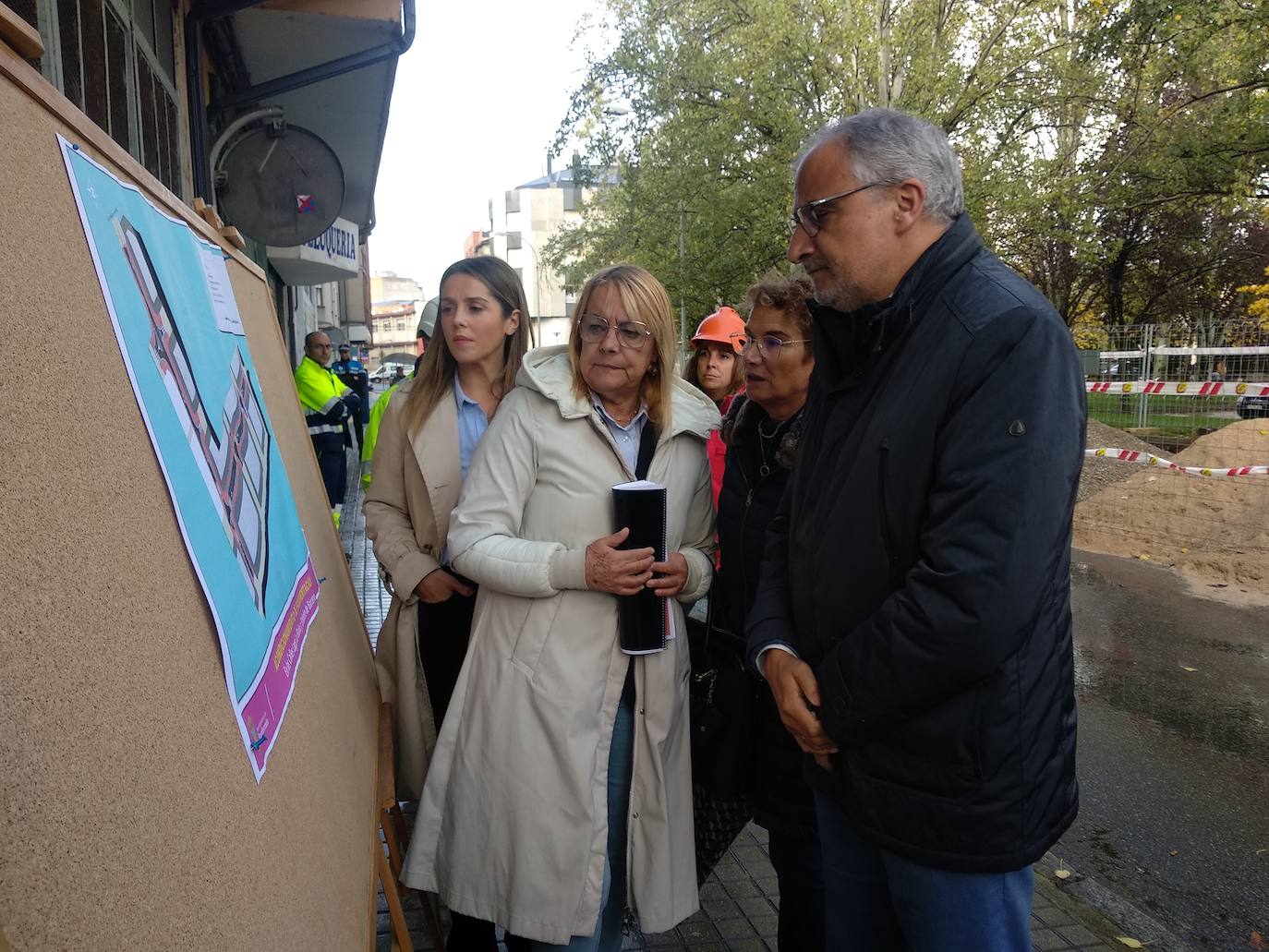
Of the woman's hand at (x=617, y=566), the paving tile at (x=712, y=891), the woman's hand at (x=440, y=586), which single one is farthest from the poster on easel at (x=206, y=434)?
the paving tile at (x=712, y=891)

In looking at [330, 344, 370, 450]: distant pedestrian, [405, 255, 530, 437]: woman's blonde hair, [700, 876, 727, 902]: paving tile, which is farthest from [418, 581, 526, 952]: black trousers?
[330, 344, 370, 450]: distant pedestrian

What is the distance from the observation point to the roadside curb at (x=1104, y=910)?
320 cm

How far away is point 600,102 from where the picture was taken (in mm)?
21578

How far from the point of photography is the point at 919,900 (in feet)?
5.63

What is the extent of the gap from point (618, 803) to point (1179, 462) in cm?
1169

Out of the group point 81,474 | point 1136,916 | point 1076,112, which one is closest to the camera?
point 81,474

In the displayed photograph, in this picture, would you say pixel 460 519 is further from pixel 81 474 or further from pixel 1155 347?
pixel 1155 347

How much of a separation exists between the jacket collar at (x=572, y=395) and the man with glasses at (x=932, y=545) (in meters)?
0.64

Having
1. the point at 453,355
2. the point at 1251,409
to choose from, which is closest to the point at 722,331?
the point at 453,355

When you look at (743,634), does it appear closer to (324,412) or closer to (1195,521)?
(324,412)

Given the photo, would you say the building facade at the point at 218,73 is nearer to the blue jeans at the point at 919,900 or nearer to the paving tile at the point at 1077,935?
the blue jeans at the point at 919,900

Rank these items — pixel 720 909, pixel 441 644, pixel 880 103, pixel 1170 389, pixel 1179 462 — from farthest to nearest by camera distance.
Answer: pixel 880 103
pixel 1179 462
pixel 1170 389
pixel 720 909
pixel 441 644

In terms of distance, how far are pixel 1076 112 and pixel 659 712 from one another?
20.0m

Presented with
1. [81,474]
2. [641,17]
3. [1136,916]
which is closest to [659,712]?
[81,474]
